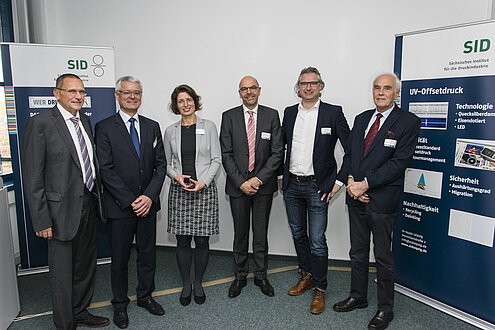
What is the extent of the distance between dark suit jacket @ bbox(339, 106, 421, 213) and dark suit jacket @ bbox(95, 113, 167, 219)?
1.54m

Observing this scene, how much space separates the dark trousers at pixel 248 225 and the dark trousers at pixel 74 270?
1.14 meters

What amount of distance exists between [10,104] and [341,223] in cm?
348

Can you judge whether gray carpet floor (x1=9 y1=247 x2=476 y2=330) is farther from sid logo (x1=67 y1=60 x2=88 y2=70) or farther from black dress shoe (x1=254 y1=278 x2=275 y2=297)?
sid logo (x1=67 y1=60 x2=88 y2=70)

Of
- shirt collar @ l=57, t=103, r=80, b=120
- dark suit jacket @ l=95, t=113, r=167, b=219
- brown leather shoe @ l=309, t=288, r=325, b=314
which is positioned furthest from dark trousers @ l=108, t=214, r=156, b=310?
brown leather shoe @ l=309, t=288, r=325, b=314

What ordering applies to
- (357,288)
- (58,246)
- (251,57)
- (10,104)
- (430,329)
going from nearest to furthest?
(58,246), (430,329), (357,288), (10,104), (251,57)

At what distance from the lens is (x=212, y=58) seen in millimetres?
3918

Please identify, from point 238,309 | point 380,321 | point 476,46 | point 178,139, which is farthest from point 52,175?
point 476,46

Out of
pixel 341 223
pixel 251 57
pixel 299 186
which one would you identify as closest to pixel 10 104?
pixel 251 57

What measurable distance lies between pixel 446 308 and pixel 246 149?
205cm

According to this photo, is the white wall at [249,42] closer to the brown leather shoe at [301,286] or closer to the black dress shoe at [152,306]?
the brown leather shoe at [301,286]

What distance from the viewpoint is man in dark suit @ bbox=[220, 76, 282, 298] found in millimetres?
2914

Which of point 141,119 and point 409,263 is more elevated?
point 141,119

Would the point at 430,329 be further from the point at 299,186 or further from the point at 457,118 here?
the point at 457,118

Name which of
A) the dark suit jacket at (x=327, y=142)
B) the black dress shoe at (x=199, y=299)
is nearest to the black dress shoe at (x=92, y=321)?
the black dress shoe at (x=199, y=299)
